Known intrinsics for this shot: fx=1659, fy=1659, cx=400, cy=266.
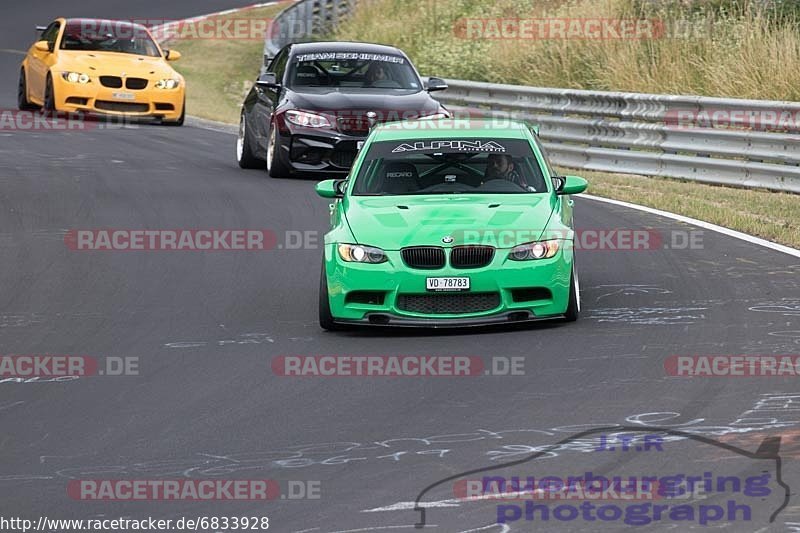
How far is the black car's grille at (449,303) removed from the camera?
35.1ft

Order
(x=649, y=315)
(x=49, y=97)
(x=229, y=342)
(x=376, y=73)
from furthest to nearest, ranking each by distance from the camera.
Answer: (x=49, y=97) < (x=376, y=73) < (x=649, y=315) < (x=229, y=342)

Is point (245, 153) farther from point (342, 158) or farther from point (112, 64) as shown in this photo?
point (112, 64)

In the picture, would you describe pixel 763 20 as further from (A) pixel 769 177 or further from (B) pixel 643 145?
(A) pixel 769 177

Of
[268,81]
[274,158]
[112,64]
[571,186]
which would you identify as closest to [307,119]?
[274,158]

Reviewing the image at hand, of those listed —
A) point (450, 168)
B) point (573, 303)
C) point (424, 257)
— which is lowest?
point (573, 303)

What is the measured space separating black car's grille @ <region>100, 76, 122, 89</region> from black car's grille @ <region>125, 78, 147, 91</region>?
122mm

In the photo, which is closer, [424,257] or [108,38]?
[424,257]

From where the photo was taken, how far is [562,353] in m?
9.98

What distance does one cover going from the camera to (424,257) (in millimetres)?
10758

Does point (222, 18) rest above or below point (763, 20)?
below

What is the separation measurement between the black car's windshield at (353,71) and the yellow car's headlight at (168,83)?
5.73 meters

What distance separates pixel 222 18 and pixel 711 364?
34826mm

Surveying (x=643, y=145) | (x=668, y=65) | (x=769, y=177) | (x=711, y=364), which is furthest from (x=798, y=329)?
(x=668, y=65)

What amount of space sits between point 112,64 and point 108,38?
1.34m
